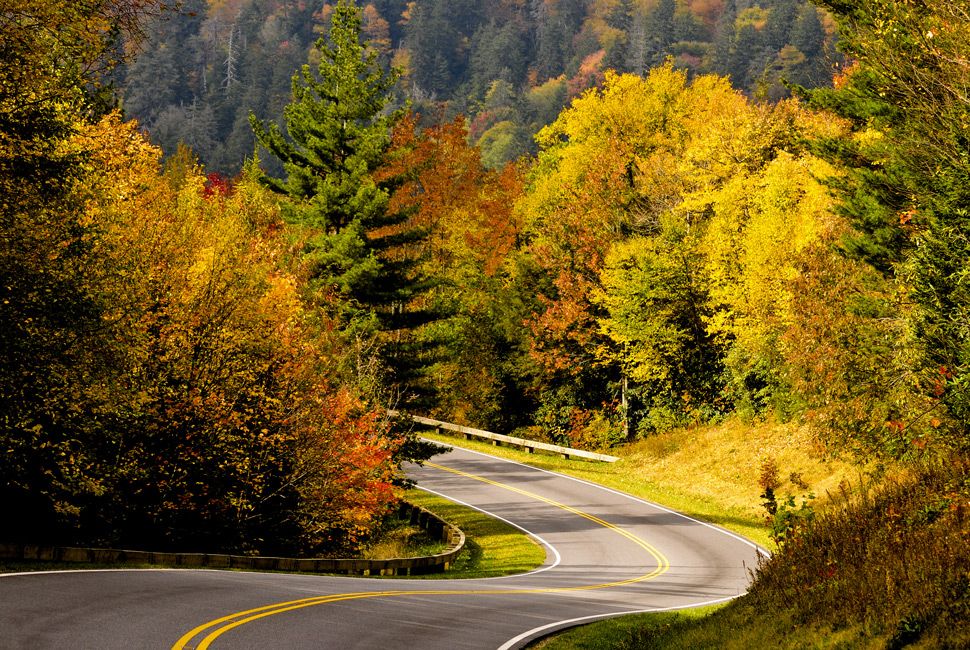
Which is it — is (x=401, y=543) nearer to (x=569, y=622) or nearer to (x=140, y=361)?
(x=140, y=361)

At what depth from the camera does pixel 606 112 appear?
51.3 m

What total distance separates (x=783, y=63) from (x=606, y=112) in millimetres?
79594

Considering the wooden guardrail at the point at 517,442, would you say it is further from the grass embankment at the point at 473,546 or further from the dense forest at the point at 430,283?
the grass embankment at the point at 473,546

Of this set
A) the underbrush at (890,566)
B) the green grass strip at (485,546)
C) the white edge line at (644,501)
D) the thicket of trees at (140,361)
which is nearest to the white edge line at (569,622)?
the underbrush at (890,566)

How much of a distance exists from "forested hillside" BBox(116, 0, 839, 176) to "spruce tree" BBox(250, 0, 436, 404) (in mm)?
69974

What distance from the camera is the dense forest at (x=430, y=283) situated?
1770 cm

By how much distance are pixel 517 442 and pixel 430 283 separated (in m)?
13.4

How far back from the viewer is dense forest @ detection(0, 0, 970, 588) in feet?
58.1

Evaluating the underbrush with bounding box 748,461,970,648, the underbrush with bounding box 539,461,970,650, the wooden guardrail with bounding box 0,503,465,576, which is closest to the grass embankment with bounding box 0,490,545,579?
the wooden guardrail with bounding box 0,503,465,576

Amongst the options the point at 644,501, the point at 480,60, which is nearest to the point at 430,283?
the point at 644,501

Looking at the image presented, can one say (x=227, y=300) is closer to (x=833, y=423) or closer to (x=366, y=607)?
(x=366, y=607)

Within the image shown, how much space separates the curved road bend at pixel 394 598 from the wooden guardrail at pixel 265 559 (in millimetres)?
1984

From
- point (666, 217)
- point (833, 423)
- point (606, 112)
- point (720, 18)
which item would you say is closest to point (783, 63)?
point (720, 18)

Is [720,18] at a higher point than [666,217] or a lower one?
higher
